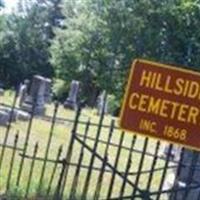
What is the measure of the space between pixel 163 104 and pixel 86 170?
702cm

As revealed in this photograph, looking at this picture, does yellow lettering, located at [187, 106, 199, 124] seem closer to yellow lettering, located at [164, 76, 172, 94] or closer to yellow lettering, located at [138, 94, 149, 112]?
yellow lettering, located at [164, 76, 172, 94]

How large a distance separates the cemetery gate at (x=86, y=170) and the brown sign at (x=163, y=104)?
19.0 inches

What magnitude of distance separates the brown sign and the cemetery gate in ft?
1.58

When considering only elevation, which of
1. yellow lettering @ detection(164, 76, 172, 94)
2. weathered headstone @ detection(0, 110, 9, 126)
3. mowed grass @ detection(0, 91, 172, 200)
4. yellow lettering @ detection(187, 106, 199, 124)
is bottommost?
mowed grass @ detection(0, 91, 172, 200)

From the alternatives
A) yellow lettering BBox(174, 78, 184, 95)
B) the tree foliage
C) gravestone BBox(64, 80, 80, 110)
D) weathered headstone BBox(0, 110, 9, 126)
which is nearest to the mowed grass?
weathered headstone BBox(0, 110, 9, 126)

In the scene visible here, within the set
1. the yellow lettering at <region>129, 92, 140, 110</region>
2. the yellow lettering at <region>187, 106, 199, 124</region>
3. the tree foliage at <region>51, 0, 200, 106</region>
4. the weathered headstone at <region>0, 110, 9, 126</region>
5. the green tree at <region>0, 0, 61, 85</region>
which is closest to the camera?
the yellow lettering at <region>187, 106, 199, 124</region>

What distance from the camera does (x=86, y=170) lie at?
41.3 ft

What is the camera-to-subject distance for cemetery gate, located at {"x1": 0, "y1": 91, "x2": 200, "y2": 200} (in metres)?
6.59

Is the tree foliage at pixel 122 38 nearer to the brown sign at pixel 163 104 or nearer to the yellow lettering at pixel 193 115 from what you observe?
the brown sign at pixel 163 104

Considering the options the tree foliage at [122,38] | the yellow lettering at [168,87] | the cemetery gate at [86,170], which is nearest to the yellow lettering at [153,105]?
the yellow lettering at [168,87]

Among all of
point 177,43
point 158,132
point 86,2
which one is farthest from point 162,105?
point 86,2

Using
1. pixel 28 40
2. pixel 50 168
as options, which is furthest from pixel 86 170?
pixel 28 40

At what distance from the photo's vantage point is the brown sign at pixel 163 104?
566 centimetres

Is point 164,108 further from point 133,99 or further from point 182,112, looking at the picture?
point 133,99
